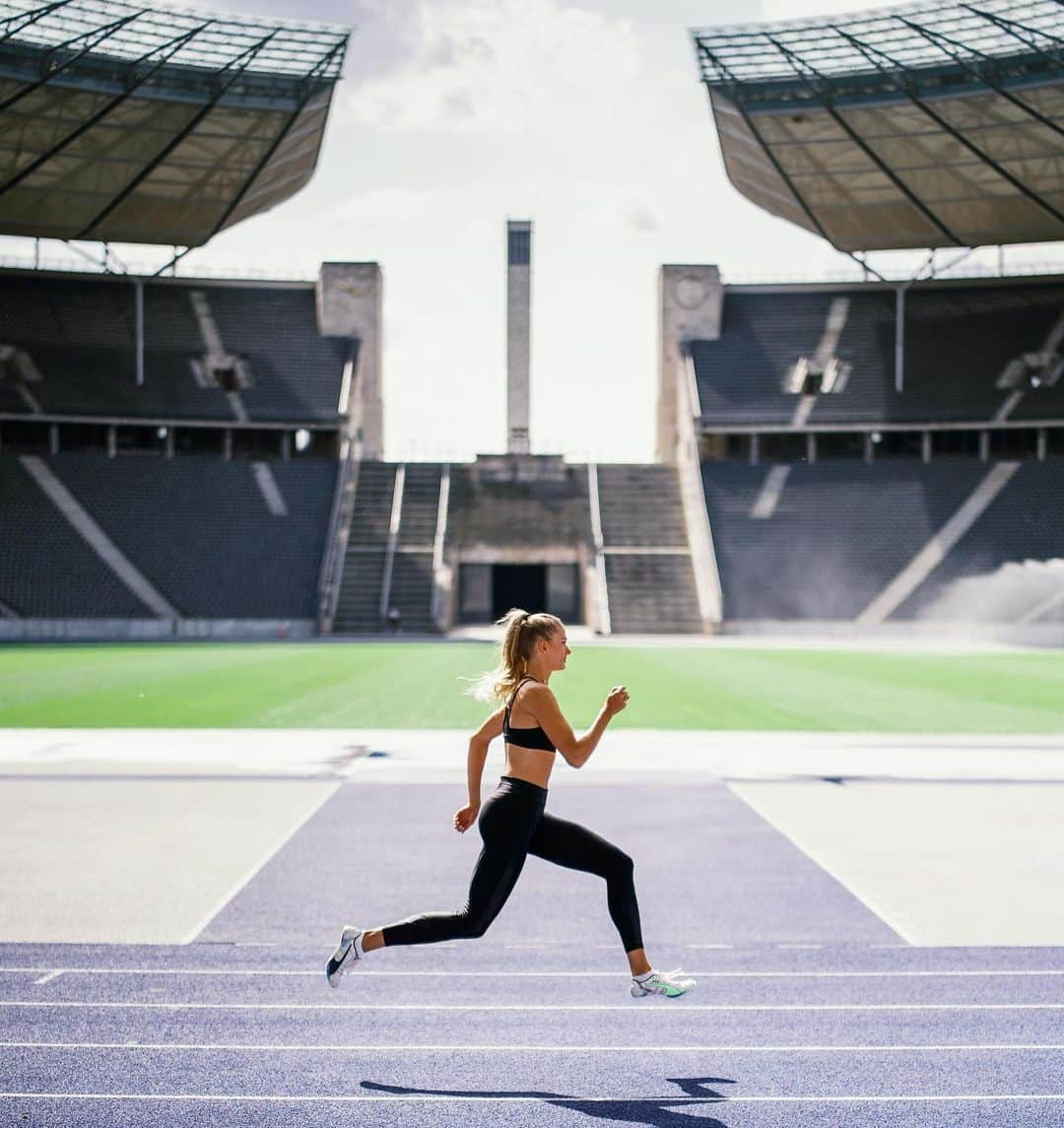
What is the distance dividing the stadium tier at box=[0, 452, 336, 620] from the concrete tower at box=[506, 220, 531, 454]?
39.6ft

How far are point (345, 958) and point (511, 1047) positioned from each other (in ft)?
2.98

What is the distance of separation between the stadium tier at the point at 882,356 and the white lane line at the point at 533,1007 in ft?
175

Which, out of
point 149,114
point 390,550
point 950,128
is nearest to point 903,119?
point 950,128

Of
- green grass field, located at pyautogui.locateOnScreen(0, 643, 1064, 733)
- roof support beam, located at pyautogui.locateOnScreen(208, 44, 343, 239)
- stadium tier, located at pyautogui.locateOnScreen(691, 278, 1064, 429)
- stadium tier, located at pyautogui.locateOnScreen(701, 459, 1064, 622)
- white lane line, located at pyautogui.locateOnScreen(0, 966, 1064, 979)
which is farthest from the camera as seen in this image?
stadium tier, located at pyautogui.locateOnScreen(691, 278, 1064, 429)

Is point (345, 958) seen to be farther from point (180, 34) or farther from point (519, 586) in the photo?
point (519, 586)

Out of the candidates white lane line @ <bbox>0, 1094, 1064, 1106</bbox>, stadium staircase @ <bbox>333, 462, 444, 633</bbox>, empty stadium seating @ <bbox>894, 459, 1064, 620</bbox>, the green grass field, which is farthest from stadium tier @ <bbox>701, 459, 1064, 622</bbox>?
white lane line @ <bbox>0, 1094, 1064, 1106</bbox>

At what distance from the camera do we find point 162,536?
5131cm

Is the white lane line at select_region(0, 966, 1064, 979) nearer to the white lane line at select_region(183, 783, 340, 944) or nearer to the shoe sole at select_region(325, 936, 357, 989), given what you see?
the white lane line at select_region(183, 783, 340, 944)

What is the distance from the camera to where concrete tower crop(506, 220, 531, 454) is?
6625 centimetres

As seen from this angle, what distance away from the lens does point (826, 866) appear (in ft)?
32.6

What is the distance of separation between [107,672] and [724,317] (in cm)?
4351

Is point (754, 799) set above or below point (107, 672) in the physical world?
above

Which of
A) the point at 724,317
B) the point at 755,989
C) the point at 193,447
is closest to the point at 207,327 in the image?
the point at 193,447

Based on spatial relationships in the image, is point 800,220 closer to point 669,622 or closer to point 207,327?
point 669,622
